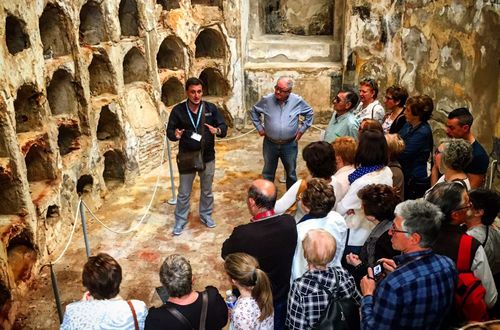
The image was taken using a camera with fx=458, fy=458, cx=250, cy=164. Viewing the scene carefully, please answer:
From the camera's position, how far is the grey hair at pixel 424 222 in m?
2.19

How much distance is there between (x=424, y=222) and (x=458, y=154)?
1141mm

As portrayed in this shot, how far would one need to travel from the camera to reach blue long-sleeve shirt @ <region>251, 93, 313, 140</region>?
535cm

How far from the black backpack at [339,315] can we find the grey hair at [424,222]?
0.57 m

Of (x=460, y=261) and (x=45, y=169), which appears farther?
(x=45, y=169)

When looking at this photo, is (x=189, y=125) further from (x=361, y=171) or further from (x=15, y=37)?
(x=361, y=171)

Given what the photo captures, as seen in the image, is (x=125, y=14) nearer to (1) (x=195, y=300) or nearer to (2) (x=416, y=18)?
(2) (x=416, y=18)

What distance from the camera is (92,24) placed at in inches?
240

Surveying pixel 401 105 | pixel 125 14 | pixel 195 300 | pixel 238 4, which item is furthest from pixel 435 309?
pixel 238 4

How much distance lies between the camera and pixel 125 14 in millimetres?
6836

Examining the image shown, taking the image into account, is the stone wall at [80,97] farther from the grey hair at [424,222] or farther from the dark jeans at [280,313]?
the grey hair at [424,222]

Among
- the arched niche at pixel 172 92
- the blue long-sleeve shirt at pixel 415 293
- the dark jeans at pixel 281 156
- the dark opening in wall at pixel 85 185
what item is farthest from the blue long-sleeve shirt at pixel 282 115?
the blue long-sleeve shirt at pixel 415 293

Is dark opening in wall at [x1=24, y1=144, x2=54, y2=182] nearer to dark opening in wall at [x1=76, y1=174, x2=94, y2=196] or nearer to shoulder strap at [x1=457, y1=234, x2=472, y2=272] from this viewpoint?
dark opening in wall at [x1=76, y1=174, x2=94, y2=196]

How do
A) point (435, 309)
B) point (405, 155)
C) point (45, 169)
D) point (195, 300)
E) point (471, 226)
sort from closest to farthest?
point (435, 309) → point (195, 300) → point (471, 226) → point (405, 155) → point (45, 169)

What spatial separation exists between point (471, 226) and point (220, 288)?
2.38 m
